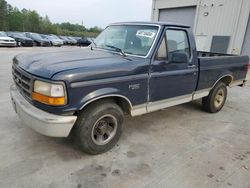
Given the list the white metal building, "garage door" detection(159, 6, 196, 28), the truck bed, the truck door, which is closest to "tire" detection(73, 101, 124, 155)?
the truck door

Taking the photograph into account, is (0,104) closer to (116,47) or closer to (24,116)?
(24,116)

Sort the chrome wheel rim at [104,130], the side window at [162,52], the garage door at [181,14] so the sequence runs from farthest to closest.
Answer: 1. the garage door at [181,14]
2. the side window at [162,52]
3. the chrome wheel rim at [104,130]

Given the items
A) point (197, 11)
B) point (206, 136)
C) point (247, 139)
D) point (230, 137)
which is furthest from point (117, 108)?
point (197, 11)

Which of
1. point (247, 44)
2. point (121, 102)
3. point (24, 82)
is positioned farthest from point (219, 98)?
point (247, 44)

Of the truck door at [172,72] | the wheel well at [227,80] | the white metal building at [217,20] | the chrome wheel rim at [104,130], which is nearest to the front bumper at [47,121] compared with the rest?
the chrome wheel rim at [104,130]

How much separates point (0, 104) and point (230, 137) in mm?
4861

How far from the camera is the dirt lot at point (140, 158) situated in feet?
8.86

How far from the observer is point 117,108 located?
321 cm

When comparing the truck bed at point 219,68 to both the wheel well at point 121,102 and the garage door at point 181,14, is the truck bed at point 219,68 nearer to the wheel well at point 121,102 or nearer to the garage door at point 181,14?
the wheel well at point 121,102

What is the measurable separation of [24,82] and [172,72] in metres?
2.34

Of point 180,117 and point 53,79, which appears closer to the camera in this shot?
point 53,79

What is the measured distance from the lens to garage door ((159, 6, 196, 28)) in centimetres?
1631

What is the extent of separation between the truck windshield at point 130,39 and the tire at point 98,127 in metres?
1.06

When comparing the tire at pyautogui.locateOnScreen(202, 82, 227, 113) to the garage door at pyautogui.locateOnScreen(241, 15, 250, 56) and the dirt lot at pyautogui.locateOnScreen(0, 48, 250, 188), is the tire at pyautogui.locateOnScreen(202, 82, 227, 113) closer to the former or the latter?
the dirt lot at pyautogui.locateOnScreen(0, 48, 250, 188)
